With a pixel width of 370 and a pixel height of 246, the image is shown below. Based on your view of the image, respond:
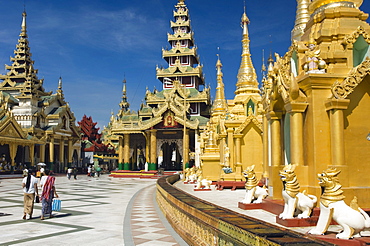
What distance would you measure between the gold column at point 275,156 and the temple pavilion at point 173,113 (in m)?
27.7

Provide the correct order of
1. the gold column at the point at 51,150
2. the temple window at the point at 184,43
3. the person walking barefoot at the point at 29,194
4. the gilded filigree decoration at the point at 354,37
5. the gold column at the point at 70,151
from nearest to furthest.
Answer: the gilded filigree decoration at the point at 354,37, the person walking barefoot at the point at 29,194, the gold column at the point at 51,150, the temple window at the point at 184,43, the gold column at the point at 70,151

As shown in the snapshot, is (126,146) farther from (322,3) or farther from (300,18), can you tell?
(322,3)

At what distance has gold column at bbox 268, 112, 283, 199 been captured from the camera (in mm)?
8797

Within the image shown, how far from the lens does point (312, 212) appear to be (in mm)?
6941

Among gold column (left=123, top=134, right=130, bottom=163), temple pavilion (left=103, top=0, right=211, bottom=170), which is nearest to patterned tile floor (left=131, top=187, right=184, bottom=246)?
temple pavilion (left=103, top=0, right=211, bottom=170)

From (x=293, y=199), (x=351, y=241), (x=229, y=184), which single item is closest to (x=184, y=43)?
(x=229, y=184)

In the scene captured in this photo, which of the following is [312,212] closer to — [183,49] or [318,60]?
[318,60]

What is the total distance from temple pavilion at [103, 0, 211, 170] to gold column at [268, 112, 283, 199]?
27.7 metres

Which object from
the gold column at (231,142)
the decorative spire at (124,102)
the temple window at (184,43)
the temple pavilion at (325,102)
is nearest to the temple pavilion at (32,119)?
the decorative spire at (124,102)

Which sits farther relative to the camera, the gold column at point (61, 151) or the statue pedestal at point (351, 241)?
the gold column at point (61, 151)

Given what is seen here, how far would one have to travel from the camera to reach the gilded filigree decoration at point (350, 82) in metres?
7.20

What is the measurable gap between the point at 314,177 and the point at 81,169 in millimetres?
48928

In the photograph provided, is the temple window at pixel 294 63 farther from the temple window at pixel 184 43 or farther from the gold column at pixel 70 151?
the gold column at pixel 70 151

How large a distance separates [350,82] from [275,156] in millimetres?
2565
